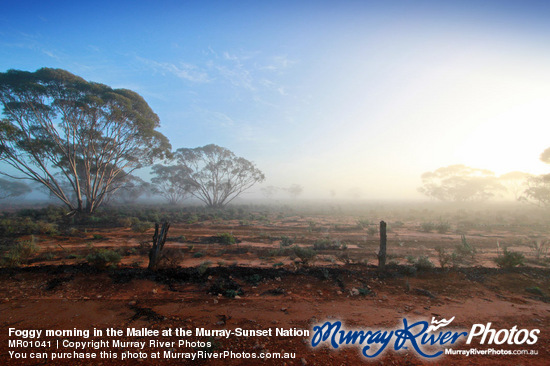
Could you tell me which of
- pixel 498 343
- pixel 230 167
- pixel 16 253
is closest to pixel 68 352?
pixel 16 253

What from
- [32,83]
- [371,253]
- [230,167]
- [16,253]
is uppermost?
[32,83]

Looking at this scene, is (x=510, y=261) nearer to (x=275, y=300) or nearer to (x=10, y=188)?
(x=275, y=300)

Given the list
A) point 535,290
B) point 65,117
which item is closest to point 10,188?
point 65,117

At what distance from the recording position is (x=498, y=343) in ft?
14.6

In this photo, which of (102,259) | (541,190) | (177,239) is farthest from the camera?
(541,190)

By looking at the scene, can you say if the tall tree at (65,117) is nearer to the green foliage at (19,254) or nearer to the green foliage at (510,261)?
the green foliage at (19,254)

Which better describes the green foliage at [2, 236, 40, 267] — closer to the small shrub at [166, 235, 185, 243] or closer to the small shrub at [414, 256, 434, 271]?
the small shrub at [166, 235, 185, 243]

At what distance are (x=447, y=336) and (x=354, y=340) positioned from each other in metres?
2.14

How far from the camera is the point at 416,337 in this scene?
4543 millimetres

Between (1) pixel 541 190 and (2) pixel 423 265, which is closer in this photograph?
(2) pixel 423 265

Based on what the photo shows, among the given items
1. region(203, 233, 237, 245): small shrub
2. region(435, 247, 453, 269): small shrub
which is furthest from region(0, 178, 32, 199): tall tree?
region(435, 247, 453, 269): small shrub

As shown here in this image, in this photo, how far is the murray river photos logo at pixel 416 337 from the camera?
4.26 meters

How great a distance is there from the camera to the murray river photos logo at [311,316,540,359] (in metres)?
4.26

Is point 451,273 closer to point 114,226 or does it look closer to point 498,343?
point 498,343
